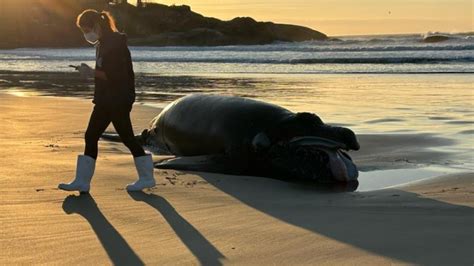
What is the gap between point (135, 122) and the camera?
436 inches

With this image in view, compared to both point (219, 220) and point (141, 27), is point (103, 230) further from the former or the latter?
point (141, 27)

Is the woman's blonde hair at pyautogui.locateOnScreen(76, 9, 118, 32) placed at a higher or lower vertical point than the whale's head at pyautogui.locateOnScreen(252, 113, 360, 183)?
higher

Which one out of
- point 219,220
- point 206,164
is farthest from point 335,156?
point 219,220

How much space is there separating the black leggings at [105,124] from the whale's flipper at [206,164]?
0.90 meters

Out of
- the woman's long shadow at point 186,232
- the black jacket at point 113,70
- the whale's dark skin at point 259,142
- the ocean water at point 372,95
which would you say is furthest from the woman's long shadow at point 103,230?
the ocean water at point 372,95

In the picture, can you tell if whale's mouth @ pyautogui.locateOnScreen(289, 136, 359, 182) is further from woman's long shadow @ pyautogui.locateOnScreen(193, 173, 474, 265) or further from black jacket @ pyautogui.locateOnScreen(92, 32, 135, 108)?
black jacket @ pyautogui.locateOnScreen(92, 32, 135, 108)

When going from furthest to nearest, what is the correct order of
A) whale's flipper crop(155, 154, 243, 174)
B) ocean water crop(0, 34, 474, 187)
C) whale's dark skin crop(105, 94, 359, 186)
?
ocean water crop(0, 34, 474, 187) < whale's flipper crop(155, 154, 243, 174) < whale's dark skin crop(105, 94, 359, 186)

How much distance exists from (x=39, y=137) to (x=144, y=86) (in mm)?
10655

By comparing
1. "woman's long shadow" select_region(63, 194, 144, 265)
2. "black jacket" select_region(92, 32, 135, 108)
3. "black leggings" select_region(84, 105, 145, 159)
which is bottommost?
"woman's long shadow" select_region(63, 194, 144, 265)

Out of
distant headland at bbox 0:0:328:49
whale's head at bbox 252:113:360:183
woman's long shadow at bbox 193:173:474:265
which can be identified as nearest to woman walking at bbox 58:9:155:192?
woman's long shadow at bbox 193:173:474:265

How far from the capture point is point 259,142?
6.87 meters

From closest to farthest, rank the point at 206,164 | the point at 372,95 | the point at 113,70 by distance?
1. the point at 113,70
2. the point at 206,164
3. the point at 372,95

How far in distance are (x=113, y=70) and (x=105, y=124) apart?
48 centimetres

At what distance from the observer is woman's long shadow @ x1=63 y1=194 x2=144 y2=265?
3.85m
